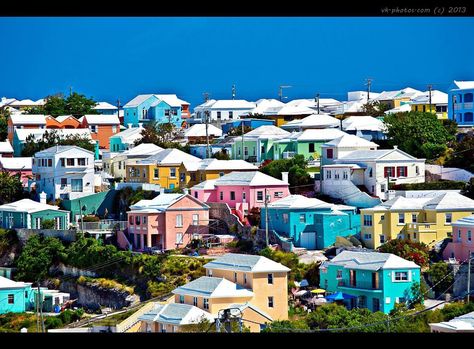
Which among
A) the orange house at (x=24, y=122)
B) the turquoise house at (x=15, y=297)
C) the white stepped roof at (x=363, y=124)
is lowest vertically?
the turquoise house at (x=15, y=297)

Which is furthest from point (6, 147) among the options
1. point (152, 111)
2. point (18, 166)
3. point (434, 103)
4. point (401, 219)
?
point (401, 219)

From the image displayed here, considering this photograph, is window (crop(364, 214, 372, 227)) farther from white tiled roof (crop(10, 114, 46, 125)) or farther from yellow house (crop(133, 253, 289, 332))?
white tiled roof (crop(10, 114, 46, 125))

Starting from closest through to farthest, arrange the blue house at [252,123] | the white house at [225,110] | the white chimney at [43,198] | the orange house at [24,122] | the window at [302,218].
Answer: the window at [302,218]
the white chimney at [43,198]
the blue house at [252,123]
the orange house at [24,122]
the white house at [225,110]

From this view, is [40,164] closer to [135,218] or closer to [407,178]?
[135,218]

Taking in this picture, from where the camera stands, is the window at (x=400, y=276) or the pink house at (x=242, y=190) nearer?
the window at (x=400, y=276)

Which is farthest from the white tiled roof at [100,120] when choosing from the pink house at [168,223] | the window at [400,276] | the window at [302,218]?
the window at [400,276]

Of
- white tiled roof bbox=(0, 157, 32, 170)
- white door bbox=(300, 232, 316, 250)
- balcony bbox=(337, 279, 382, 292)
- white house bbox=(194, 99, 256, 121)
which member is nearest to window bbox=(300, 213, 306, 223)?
white door bbox=(300, 232, 316, 250)

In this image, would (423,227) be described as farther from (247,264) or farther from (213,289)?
(213,289)

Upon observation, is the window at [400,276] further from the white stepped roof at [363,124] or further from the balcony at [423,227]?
the white stepped roof at [363,124]
